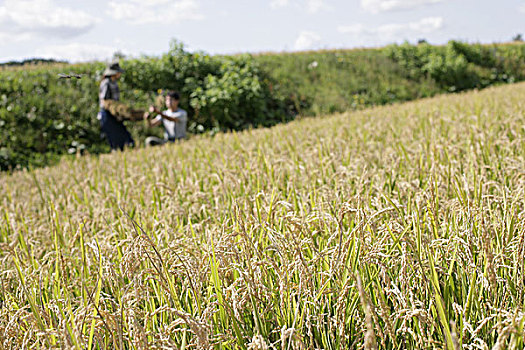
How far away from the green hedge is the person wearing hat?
816mm

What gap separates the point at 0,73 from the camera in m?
11.9

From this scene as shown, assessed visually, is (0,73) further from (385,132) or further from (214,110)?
(385,132)

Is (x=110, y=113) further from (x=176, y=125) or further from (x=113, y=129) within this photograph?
(x=176, y=125)

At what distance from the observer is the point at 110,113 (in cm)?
→ 814

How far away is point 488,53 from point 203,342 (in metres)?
26.4

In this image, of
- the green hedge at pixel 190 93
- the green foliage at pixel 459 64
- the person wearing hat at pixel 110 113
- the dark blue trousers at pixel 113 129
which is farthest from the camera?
the green foliage at pixel 459 64

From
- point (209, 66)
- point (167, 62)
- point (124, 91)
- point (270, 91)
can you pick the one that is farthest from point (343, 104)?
point (124, 91)

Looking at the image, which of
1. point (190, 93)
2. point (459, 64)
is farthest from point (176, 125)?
point (459, 64)

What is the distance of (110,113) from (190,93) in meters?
4.37

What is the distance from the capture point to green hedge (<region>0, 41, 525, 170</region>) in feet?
34.8

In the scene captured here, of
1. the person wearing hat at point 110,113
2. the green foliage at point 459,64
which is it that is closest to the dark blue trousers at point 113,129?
the person wearing hat at point 110,113

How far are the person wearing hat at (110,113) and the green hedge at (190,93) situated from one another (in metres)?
0.82

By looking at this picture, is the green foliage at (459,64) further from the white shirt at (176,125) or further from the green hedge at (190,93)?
the white shirt at (176,125)

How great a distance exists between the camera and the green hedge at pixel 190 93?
10596 millimetres
